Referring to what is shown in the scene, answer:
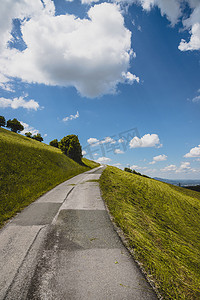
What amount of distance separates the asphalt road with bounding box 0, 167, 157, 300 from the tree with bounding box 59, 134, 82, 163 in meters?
38.6

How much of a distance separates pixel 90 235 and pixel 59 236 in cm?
110

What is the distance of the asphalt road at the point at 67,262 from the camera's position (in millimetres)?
2758

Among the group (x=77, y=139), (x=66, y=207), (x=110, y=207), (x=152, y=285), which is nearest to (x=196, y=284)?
(x=152, y=285)

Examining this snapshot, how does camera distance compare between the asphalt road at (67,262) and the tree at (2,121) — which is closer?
the asphalt road at (67,262)

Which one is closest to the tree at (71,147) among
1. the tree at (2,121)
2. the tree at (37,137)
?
the tree at (2,121)

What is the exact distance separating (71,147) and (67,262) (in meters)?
41.5

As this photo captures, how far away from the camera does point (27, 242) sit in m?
4.43

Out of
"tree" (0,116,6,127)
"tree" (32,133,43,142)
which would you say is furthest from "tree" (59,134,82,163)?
"tree" (32,133,43,142)

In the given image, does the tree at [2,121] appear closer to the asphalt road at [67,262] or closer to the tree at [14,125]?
the tree at [14,125]

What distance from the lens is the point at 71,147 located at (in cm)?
4403

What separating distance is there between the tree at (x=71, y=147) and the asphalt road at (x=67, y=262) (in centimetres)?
3865

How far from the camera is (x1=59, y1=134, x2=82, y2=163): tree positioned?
4429 cm

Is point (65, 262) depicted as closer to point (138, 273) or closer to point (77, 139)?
point (138, 273)

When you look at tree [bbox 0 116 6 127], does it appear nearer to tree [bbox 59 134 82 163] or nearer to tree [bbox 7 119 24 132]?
tree [bbox 7 119 24 132]
